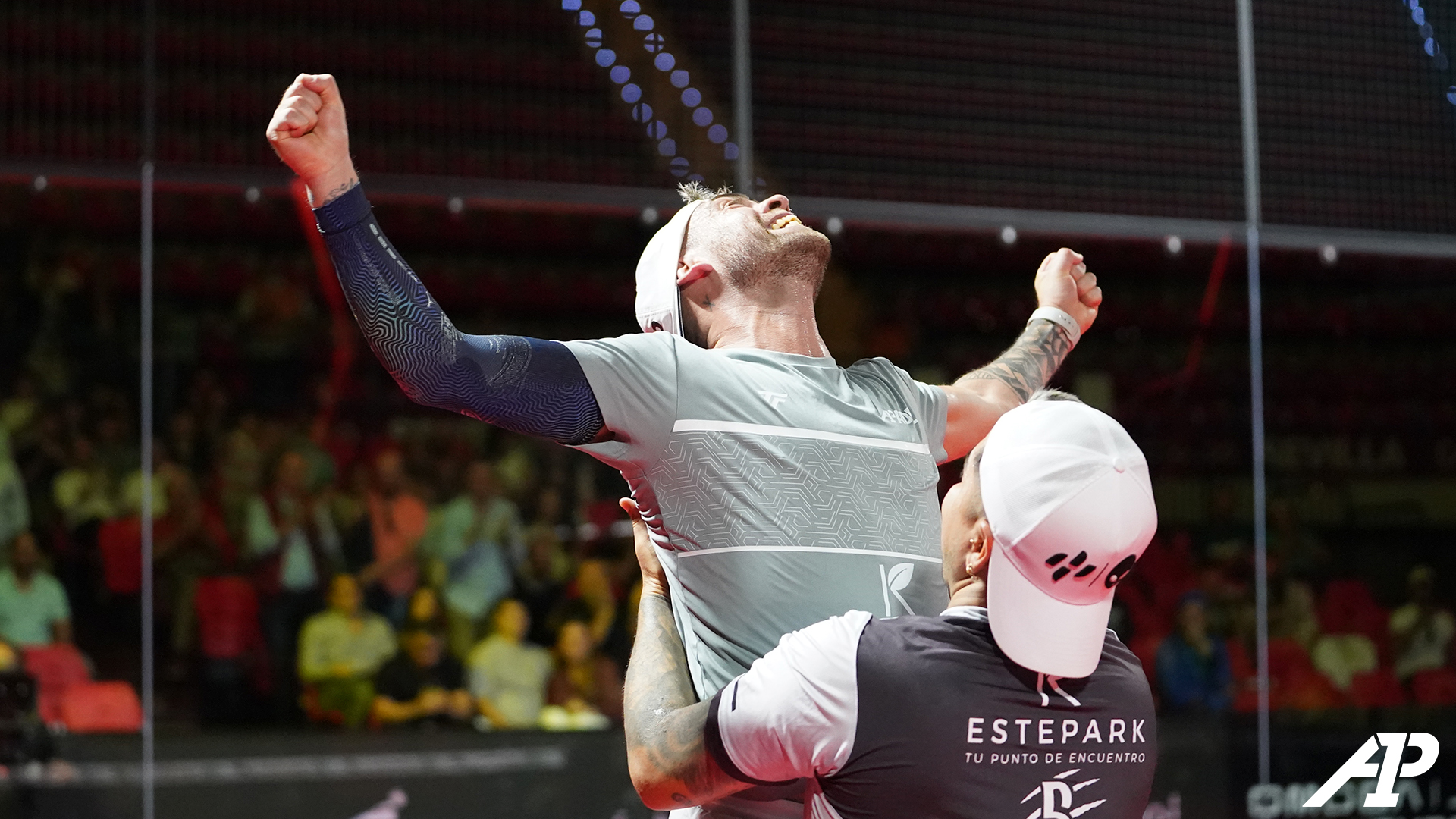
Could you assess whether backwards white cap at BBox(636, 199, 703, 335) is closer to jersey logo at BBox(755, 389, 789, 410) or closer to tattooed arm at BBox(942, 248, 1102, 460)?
jersey logo at BBox(755, 389, 789, 410)

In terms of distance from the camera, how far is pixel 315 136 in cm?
144

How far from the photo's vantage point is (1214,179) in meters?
6.03

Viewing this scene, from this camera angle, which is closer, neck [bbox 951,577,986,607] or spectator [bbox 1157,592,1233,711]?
neck [bbox 951,577,986,607]

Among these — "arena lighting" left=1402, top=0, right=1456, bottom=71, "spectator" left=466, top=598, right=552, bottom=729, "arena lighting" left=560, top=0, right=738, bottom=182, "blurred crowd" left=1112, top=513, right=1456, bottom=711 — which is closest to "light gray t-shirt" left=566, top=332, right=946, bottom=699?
"arena lighting" left=560, top=0, right=738, bottom=182

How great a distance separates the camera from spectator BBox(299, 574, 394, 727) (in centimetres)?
607

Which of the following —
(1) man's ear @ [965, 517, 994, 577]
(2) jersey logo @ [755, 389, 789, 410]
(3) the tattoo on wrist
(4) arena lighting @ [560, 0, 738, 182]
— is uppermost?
(4) arena lighting @ [560, 0, 738, 182]

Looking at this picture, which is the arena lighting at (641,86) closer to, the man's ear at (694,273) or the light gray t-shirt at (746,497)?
the man's ear at (694,273)

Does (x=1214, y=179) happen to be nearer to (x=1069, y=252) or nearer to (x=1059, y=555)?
(x=1069, y=252)

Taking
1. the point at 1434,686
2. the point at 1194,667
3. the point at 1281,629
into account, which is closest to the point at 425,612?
the point at 1194,667

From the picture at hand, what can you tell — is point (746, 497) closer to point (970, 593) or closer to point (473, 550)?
point (970, 593)

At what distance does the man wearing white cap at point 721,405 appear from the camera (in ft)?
4.80

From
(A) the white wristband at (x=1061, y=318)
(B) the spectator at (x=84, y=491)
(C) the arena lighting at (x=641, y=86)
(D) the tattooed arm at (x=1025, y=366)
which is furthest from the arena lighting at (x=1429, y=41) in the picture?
(B) the spectator at (x=84, y=491)

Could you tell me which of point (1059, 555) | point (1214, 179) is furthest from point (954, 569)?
point (1214, 179)

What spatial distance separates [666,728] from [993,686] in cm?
32
